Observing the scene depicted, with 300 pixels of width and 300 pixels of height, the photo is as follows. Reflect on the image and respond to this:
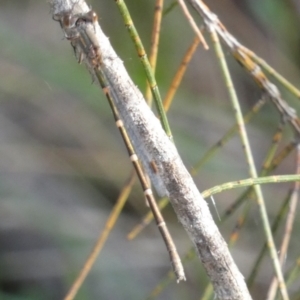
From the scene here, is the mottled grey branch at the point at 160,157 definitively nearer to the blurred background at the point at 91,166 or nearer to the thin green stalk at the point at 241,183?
the thin green stalk at the point at 241,183

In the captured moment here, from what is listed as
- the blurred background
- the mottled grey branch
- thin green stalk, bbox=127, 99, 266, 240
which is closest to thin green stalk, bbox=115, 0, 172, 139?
the mottled grey branch

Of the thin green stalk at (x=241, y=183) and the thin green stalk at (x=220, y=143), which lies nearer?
the thin green stalk at (x=241, y=183)

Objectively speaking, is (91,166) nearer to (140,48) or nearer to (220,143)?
(220,143)

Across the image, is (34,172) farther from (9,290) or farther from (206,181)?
(206,181)

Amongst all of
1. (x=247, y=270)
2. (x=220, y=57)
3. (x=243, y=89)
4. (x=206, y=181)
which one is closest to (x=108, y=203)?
(x=206, y=181)

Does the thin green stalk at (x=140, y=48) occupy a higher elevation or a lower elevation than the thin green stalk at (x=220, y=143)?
higher

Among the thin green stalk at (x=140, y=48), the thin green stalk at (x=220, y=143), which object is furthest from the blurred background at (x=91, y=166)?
the thin green stalk at (x=140, y=48)

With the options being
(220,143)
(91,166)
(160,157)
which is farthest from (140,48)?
(91,166)

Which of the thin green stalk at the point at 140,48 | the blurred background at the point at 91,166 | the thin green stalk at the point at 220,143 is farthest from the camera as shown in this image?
the blurred background at the point at 91,166

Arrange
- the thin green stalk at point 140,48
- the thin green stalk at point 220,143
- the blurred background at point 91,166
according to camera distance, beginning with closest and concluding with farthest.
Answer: the thin green stalk at point 140,48 → the thin green stalk at point 220,143 → the blurred background at point 91,166
